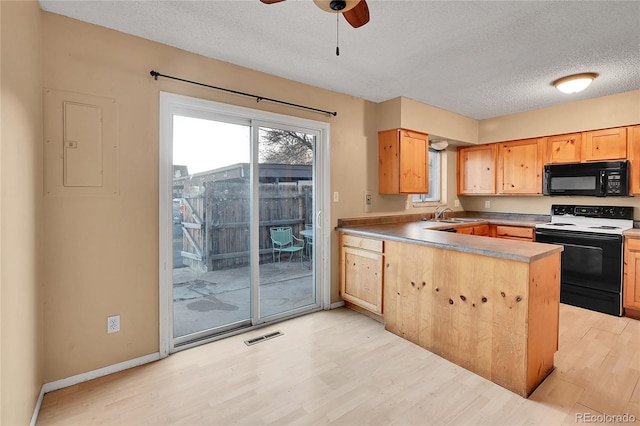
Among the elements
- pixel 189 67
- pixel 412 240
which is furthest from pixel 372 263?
pixel 189 67

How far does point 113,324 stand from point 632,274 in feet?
15.3

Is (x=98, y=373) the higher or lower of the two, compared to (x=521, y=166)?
lower

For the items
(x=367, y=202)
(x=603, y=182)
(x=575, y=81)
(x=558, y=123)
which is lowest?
(x=367, y=202)

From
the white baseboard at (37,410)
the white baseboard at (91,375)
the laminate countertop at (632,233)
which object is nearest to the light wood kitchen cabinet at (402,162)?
the laminate countertop at (632,233)

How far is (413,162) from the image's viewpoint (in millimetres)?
3826

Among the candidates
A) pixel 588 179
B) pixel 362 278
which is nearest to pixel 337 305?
pixel 362 278

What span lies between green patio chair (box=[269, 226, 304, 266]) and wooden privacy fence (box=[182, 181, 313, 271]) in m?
0.05

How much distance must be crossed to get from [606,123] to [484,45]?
2.33 m

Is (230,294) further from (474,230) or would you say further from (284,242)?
(474,230)

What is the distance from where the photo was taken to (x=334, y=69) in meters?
2.87

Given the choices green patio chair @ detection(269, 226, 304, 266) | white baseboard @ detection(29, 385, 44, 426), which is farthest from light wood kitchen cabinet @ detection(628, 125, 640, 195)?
white baseboard @ detection(29, 385, 44, 426)

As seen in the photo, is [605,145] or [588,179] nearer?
[605,145]

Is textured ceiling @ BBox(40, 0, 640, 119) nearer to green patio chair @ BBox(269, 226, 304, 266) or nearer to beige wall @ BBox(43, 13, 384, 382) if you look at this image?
beige wall @ BBox(43, 13, 384, 382)

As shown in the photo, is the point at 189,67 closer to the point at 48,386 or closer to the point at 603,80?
the point at 48,386
